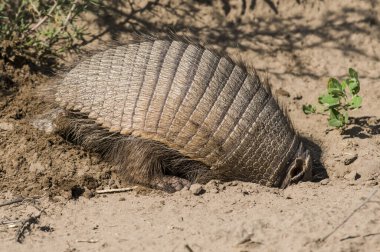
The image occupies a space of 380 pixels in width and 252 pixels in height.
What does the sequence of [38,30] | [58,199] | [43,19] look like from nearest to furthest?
[58,199] → [43,19] → [38,30]

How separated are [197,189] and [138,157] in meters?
0.69

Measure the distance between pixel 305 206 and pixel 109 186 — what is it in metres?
1.79

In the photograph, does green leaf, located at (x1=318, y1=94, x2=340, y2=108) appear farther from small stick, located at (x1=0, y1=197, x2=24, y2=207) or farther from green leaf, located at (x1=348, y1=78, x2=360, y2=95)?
small stick, located at (x1=0, y1=197, x2=24, y2=207)

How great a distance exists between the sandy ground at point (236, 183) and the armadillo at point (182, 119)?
0.72 ft

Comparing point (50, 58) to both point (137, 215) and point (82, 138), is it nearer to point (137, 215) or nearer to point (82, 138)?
point (82, 138)

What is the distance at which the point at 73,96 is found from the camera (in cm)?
569

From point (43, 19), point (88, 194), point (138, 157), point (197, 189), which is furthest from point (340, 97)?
point (43, 19)

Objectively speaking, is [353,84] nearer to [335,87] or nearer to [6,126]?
[335,87]

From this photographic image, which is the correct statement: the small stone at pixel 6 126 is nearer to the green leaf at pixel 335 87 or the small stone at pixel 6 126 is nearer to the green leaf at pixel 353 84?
the green leaf at pixel 335 87

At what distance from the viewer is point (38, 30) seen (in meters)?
6.72

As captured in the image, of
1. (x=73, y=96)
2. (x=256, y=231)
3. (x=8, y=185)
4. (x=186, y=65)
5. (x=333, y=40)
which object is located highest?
(x=333, y=40)

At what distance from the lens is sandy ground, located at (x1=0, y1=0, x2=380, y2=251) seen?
420cm

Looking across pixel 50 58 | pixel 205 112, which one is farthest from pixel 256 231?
pixel 50 58

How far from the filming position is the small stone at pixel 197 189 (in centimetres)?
Answer: 516
